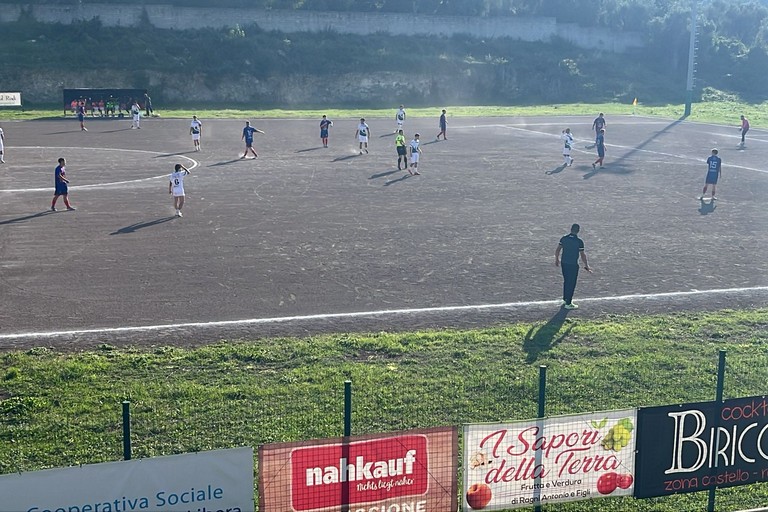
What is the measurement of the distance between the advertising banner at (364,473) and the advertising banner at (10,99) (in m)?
67.1

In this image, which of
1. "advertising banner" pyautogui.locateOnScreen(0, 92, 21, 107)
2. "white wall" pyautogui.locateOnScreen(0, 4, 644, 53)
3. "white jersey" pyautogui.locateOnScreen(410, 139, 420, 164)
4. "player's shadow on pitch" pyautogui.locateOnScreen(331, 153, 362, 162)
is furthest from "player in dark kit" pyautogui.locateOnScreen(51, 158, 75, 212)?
"white wall" pyautogui.locateOnScreen(0, 4, 644, 53)

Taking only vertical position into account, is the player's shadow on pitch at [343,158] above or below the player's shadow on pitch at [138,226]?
above

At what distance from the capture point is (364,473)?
8.97 metres

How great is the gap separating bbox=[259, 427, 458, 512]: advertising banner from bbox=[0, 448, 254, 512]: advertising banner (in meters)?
0.30

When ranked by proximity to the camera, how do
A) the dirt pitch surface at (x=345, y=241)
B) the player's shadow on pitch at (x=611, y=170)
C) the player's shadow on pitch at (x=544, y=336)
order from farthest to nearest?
1. the player's shadow on pitch at (x=611, y=170)
2. the dirt pitch surface at (x=345, y=241)
3. the player's shadow on pitch at (x=544, y=336)

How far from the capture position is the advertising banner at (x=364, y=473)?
873cm

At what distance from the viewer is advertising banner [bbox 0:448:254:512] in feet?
26.0

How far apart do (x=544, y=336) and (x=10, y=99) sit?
206ft

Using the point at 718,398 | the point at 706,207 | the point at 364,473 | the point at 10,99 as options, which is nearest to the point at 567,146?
the point at 706,207

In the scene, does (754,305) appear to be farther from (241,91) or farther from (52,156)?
(241,91)

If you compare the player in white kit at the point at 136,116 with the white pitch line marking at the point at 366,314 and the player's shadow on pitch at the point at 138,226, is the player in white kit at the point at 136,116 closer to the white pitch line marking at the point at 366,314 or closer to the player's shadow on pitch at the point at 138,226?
the player's shadow on pitch at the point at 138,226

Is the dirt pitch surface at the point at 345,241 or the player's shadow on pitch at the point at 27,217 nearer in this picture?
the dirt pitch surface at the point at 345,241

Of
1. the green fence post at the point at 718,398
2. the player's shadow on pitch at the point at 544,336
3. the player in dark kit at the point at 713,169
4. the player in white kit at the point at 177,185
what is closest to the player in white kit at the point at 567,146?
the player in dark kit at the point at 713,169

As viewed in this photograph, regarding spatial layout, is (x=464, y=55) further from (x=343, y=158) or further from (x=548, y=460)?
(x=548, y=460)
